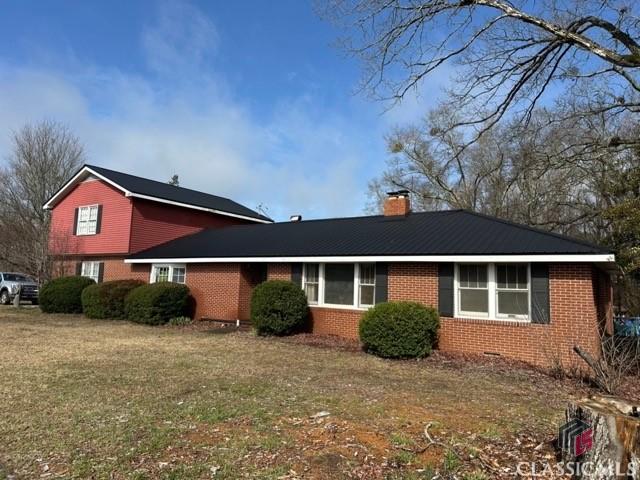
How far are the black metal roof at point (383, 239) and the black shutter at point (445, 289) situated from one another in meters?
0.54

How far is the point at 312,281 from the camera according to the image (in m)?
14.8

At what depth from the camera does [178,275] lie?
18953 mm

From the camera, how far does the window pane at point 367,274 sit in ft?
44.4

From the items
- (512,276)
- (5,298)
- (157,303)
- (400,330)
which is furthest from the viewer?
(5,298)

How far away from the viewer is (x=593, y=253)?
9.88 metres

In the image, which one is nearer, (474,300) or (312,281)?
(474,300)

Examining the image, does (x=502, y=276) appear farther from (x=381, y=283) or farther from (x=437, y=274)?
(x=381, y=283)

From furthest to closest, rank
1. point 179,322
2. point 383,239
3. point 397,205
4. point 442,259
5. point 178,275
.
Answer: point 178,275, point 397,205, point 179,322, point 383,239, point 442,259

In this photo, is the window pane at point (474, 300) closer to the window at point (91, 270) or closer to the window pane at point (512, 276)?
the window pane at point (512, 276)

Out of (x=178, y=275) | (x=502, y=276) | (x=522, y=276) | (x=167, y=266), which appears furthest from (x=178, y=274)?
(x=522, y=276)

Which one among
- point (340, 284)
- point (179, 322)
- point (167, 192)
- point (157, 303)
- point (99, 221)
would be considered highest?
point (167, 192)

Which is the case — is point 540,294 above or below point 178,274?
below

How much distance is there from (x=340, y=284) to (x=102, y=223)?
559 inches

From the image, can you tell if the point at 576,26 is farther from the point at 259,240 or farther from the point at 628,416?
the point at 259,240
